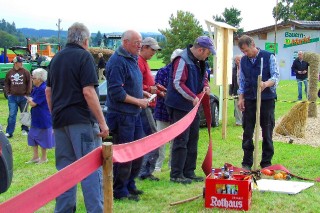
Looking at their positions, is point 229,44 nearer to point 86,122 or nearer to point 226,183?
point 226,183

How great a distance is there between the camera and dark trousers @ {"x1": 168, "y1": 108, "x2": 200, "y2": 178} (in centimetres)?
673

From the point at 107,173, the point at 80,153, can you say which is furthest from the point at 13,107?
the point at 107,173

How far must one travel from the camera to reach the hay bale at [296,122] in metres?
11.1

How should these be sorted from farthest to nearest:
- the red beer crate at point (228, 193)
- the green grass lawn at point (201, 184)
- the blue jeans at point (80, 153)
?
the green grass lawn at point (201, 184), the red beer crate at point (228, 193), the blue jeans at point (80, 153)

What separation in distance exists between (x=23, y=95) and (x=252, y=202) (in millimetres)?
7237

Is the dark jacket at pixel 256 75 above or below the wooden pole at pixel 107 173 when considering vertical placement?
above

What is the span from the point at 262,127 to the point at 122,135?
2.80 m

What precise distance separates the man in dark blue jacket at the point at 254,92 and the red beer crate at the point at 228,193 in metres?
2.05

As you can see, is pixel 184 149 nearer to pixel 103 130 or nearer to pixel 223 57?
pixel 103 130

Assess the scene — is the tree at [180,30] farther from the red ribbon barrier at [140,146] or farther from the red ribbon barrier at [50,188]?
the red ribbon barrier at [50,188]

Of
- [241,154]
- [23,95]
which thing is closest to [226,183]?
[241,154]

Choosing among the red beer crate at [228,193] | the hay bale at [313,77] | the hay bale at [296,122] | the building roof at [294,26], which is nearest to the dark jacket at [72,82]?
the red beer crate at [228,193]

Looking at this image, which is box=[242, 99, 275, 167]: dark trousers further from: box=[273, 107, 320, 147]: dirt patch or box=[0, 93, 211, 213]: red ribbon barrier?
box=[0, 93, 211, 213]: red ribbon barrier

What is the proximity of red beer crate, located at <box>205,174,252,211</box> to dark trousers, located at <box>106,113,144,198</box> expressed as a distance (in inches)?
37.8
